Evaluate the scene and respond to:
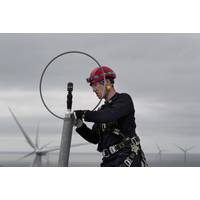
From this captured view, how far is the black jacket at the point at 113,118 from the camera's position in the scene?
3709mm

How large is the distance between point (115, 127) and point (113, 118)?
0.14 meters

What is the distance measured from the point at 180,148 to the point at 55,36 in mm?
1983

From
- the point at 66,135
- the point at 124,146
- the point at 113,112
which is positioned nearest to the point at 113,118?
the point at 113,112

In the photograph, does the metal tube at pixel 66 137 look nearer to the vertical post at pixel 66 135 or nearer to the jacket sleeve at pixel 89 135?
the vertical post at pixel 66 135

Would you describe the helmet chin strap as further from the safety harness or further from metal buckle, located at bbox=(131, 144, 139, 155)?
metal buckle, located at bbox=(131, 144, 139, 155)

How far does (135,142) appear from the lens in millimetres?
3881

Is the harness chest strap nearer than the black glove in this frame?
No

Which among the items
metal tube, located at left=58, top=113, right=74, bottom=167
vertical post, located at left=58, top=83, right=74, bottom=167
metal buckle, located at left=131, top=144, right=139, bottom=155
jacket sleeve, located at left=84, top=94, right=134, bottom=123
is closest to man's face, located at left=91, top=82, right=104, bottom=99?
jacket sleeve, located at left=84, top=94, right=134, bottom=123

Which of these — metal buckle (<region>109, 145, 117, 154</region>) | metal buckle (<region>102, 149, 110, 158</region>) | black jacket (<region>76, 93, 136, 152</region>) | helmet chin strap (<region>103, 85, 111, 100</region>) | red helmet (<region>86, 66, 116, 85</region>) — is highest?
red helmet (<region>86, 66, 116, 85</region>)

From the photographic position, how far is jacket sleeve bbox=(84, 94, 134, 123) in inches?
145

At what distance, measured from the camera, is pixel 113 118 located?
148 inches

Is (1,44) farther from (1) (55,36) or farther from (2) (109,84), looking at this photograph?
(2) (109,84)

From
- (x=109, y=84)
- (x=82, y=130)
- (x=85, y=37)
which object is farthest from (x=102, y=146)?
(x=85, y=37)

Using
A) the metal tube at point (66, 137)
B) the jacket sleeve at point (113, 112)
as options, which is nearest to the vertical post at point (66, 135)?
the metal tube at point (66, 137)
